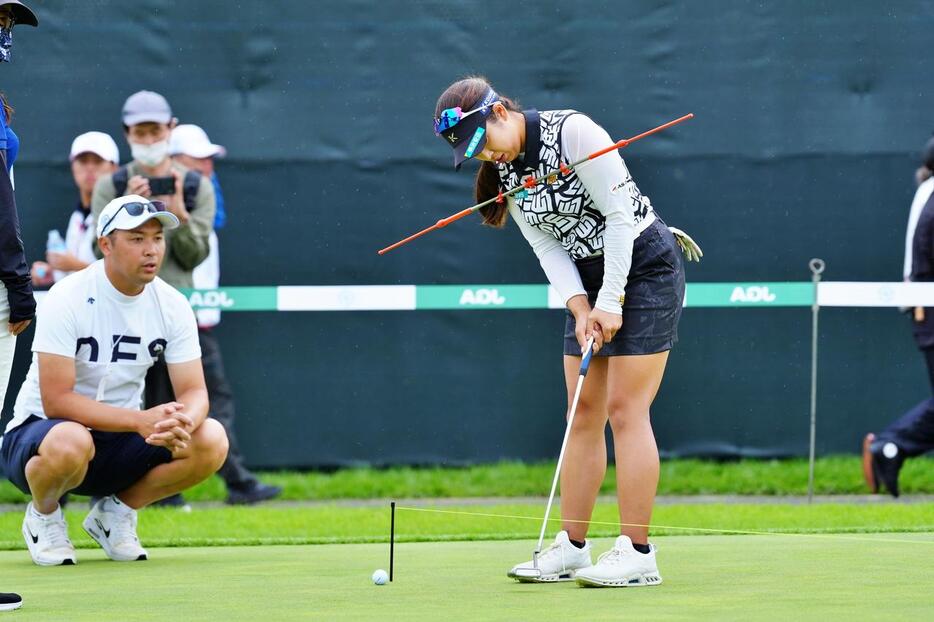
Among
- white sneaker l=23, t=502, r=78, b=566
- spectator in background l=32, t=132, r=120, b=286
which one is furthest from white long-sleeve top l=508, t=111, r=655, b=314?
spectator in background l=32, t=132, r=120, b=286

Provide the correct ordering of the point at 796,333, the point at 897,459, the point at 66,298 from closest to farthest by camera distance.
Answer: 1. the point at 66,298
2. the point at 897,459
3. the point at 796,333

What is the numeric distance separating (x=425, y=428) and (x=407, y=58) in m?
2.08

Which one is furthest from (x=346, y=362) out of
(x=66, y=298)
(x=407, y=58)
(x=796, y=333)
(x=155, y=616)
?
(x=155, y=616)

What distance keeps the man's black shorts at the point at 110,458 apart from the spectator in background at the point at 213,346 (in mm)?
2332

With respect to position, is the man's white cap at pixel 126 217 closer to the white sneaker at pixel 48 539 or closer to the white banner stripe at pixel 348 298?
the white sneaker at pixel 48 539

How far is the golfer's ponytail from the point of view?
203 inches

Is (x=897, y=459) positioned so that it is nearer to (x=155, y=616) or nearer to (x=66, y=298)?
(x=66, y=298)

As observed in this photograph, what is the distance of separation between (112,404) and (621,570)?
224cm

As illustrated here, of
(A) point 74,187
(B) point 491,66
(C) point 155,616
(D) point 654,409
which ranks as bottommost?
(C) point 155,616

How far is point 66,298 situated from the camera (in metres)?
6.11

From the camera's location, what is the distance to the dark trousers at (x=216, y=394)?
8430 millimetres

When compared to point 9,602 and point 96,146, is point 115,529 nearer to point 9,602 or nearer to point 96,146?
point 9,602

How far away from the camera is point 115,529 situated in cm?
621

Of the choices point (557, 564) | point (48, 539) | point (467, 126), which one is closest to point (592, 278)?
point (467, 126)
